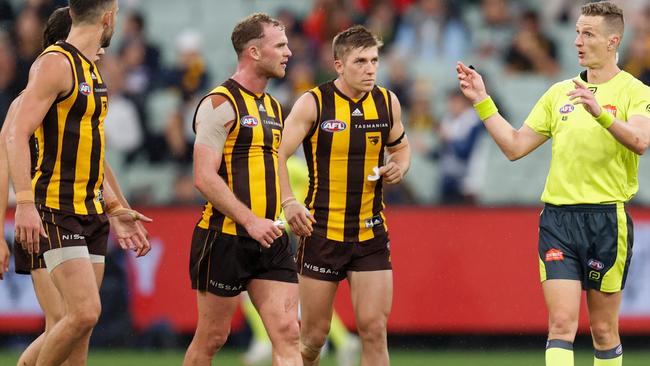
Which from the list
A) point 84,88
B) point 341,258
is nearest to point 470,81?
point 341,258

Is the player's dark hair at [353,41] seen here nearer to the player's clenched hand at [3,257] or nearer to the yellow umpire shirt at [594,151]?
the yellow umpire shirt at [594,151]

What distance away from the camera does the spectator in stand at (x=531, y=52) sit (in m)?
15.0

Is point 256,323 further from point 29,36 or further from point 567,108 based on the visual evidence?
point 29,36

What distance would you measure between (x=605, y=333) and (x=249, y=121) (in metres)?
2.76

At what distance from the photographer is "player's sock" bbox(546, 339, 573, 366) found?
7629 millimetres

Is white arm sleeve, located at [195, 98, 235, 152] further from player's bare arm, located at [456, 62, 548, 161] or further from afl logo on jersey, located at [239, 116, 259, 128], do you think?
player's bare arm, located at [456, 62, 548, 161]

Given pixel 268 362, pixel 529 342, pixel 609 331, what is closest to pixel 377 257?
pixel 609 331

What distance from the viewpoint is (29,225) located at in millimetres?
6898

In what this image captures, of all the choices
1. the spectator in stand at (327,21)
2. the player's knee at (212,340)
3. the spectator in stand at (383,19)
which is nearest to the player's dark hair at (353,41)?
the player's knee at (212,340)

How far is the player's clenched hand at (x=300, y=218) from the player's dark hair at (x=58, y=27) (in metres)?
1.91

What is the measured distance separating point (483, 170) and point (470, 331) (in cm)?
213

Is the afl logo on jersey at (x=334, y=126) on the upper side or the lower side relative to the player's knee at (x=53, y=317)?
upper

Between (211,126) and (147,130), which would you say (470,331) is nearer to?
Result: (147,130)

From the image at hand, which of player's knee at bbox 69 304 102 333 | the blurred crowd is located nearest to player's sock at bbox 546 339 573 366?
player's knee at bbox 69 304 102 333
